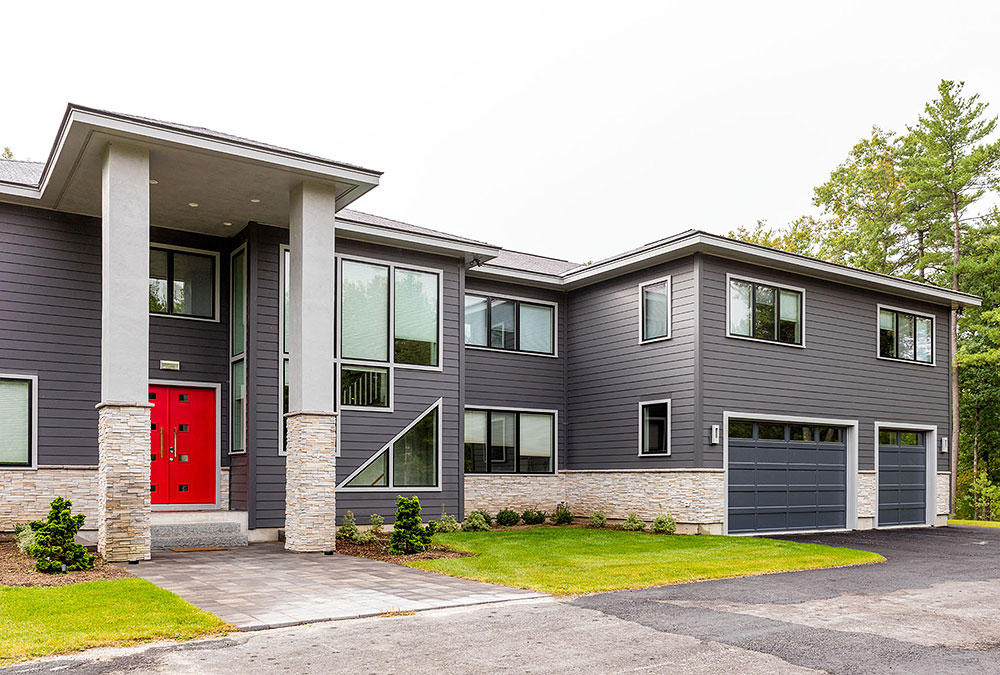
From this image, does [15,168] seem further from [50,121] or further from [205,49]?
[50,121]

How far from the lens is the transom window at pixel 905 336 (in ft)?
65.2

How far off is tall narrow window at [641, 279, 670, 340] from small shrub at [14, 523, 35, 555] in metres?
11.3

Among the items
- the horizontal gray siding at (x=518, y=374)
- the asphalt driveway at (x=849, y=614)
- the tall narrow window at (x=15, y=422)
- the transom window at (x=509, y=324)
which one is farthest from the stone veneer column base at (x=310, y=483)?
the transom window at (x=509, y=324)

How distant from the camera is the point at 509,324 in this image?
1880 cm

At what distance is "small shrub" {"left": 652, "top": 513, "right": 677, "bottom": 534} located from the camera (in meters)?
16.0

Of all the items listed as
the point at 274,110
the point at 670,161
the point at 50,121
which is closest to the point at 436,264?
the point at 274,110

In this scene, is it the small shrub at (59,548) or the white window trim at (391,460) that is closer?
the small shrub at (59,548)

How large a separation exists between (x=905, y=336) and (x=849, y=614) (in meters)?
14.0

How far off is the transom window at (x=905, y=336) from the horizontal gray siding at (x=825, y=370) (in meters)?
0.21

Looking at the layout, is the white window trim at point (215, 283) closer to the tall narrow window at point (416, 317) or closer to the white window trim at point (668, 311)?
the tall narrow window at point (416, 317)

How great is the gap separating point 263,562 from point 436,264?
7.03 m

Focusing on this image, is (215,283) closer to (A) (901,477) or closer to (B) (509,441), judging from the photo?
(B) (509,441)

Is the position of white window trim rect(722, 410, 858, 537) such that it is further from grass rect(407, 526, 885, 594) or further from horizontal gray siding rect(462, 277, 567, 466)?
horizontal gray siding rect(462, 277, 567, 466)

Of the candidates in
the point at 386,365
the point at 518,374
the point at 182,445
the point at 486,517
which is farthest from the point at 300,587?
the point at 518,374
